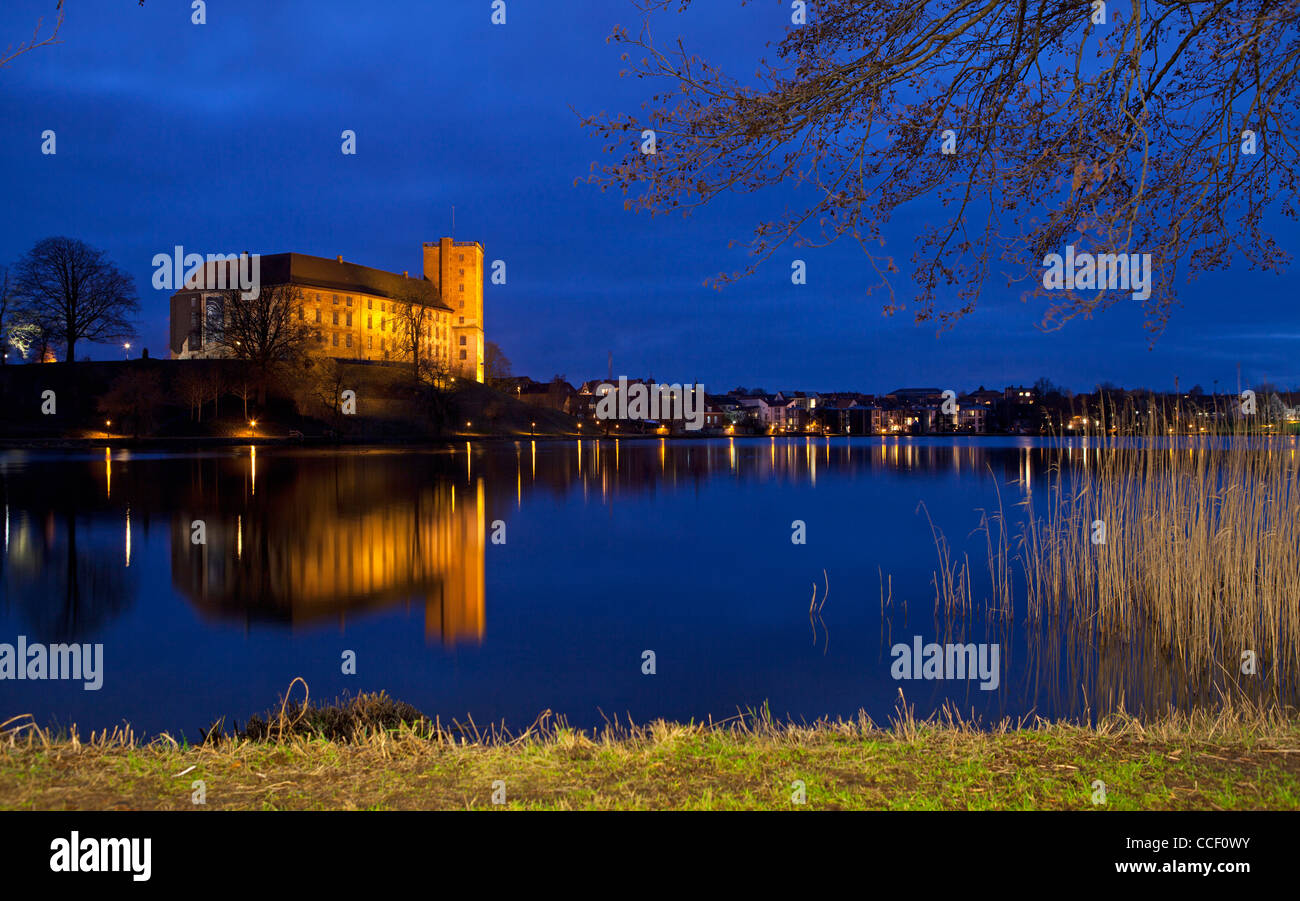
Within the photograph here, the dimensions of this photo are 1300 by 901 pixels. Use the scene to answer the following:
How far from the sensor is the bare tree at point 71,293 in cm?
6444

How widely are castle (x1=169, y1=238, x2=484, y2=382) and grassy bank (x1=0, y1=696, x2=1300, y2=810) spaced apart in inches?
2911

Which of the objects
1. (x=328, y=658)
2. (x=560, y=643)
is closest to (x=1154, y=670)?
(x=560, y=643)

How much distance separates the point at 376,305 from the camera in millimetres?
102062

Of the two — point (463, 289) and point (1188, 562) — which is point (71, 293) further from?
point (1188, 562)

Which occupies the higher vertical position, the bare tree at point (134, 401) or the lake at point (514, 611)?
the bare tree at point (134, 401)

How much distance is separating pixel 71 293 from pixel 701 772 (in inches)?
3088

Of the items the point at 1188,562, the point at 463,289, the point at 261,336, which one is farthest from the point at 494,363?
the point at 1188,562

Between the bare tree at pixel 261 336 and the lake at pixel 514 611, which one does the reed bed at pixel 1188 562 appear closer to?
the lake at pixel 514 611

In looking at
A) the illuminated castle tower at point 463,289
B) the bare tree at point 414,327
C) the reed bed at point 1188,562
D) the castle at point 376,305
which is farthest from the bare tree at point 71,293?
the reed bed at point 1188,562

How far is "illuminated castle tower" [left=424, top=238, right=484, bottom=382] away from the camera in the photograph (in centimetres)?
11125

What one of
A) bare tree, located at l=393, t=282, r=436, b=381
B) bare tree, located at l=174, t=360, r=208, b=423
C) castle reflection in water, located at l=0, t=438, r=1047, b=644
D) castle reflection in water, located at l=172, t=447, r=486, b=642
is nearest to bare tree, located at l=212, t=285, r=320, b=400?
bare tree, located at l=174, t=360, r=208, b=423

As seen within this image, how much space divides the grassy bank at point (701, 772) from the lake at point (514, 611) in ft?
9.34

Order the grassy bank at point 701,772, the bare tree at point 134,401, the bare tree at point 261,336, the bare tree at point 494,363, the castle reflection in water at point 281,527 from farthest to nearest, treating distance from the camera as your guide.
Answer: the bare tree at point 494,363, the bare tree at point 261,336, the bare tree at point 134,401, the castle reflection in water at point 281,527, the grassy bank at point 701,772
